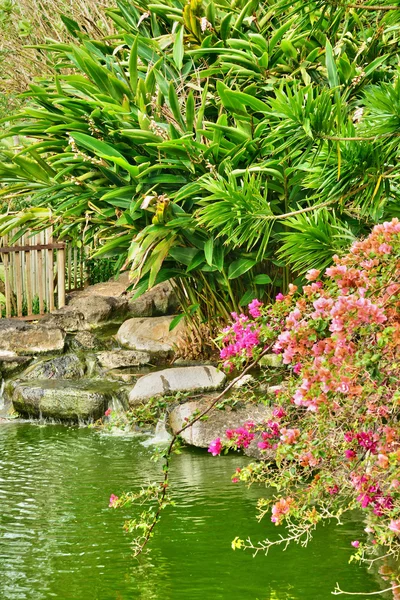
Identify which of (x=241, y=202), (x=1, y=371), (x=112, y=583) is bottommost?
(x=112, y=583)

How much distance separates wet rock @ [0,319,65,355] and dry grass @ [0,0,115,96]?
4181 mm

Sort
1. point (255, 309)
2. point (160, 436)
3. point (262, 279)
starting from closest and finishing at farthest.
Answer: point (255, 309), point (160, 436), point (262, 279)

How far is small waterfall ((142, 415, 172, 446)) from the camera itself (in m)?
8.01

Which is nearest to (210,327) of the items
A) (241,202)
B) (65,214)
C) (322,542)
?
(65,214)

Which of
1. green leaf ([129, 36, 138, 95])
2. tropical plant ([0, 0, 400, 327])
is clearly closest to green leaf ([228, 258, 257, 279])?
tropical plant ([0, 0, 400, 327])

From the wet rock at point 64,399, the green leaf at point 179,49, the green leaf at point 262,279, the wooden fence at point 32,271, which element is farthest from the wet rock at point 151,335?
the green leaf at point 179,49

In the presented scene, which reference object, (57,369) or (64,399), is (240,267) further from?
(57,369)

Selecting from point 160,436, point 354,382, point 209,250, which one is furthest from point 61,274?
point 354,382

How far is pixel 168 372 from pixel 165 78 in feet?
8.94

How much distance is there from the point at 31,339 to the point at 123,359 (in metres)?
1.33

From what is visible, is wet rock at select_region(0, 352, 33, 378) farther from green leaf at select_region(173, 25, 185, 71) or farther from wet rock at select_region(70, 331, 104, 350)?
green leaf at select_region(173, 25, 185, 71)

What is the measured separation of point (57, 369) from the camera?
9.98 m

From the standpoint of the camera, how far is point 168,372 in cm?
865

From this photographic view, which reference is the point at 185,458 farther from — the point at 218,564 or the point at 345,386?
the point at 345,386
